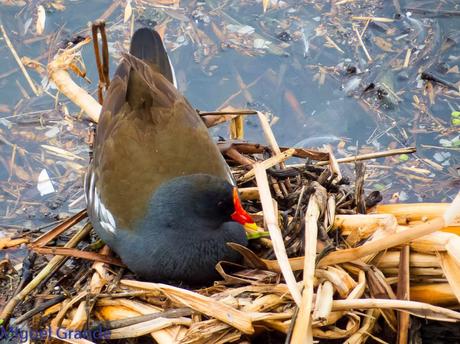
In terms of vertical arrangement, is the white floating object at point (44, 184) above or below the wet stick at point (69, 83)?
below

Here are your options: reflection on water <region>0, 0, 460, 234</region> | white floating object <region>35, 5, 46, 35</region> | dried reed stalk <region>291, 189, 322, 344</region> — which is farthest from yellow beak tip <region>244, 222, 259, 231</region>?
white floating object <region>35, 5, 46, 35</region>

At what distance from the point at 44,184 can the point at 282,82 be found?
5.40ft

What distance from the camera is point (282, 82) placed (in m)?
5.38

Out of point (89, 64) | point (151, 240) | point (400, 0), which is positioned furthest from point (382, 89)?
point (151, 240)

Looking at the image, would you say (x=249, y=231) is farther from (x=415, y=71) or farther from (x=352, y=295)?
(x=415, y=71)

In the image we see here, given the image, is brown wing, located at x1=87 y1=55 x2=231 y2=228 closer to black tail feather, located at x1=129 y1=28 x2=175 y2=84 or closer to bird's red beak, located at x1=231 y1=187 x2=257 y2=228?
bird's red beak, located at x1=231 y1=187 x2=257 y2=228

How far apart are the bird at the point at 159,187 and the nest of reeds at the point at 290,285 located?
0.43 ft

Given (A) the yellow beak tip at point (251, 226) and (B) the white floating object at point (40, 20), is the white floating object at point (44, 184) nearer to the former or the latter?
(B) the white floating object at point (40, 20)

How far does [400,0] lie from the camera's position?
5.80 m

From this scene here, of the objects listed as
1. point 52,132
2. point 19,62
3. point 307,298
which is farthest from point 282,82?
point 307,298

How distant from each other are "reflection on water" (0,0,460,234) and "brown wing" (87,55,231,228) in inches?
43.9

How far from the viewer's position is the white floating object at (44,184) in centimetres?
495

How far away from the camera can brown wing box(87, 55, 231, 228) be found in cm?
370

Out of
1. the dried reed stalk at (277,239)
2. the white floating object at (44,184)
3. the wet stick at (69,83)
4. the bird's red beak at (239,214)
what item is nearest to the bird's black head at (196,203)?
the bird's red beak at (239,214)
